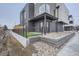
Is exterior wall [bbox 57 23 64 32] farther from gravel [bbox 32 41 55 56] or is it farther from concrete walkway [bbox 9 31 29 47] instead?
concrete walkway [bbox 9 31 29 47]

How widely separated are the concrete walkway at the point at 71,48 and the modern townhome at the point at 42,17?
0.29 metres

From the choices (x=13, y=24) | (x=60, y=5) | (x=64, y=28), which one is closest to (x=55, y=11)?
(x=60, y=5)

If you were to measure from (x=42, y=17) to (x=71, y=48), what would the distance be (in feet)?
2.36

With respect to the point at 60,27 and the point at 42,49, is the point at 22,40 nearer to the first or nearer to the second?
the point at 42,49

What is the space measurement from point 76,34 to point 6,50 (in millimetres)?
1232

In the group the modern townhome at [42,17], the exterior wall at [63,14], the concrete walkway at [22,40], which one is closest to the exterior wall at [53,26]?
the modern townhome at [42,17]

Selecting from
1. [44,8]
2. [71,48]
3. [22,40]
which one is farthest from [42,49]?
[44,8]

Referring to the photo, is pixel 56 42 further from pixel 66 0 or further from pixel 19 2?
pixel 19 2

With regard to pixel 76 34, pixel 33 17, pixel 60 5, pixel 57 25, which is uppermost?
pixel 60 5

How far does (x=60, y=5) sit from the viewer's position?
225cm

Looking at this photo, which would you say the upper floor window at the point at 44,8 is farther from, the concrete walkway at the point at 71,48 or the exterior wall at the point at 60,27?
the concrete walkway at the point at 71,48

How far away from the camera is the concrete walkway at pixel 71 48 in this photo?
7.10 feet

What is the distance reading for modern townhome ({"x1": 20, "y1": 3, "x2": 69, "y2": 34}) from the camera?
88.0 inches

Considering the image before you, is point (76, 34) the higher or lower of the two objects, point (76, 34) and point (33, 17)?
the lower
